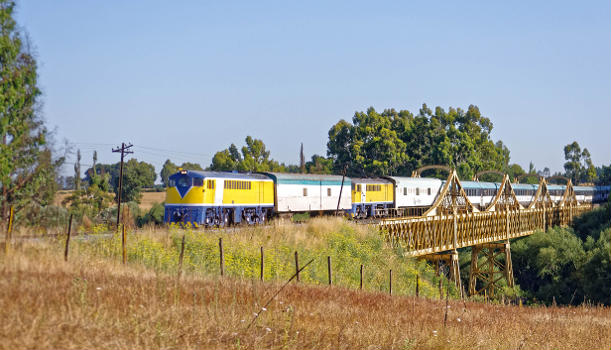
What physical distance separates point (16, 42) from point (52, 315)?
62.8 ft

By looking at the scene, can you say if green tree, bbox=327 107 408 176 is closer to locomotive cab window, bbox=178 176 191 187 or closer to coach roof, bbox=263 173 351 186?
coach roof, bbox=263 173 351 186

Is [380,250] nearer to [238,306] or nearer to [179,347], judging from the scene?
[238,306]

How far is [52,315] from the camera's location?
364 inches

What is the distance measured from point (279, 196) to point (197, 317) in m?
27.4

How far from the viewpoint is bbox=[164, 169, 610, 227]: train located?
3219 cm

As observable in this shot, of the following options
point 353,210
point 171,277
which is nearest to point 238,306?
point 171,277

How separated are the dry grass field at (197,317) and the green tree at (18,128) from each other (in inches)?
419

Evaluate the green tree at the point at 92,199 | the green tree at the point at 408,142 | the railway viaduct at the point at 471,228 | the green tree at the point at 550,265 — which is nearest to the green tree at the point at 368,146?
the green tree at the point at 408,142

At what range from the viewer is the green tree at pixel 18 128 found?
22.8 meters

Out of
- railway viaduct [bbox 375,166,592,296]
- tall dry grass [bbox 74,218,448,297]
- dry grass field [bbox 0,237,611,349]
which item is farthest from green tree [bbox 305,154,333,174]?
dry grass field [bbox 0,237,611,349]

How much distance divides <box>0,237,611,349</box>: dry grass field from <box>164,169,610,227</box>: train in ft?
44.3

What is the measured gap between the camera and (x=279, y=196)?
37875 mm

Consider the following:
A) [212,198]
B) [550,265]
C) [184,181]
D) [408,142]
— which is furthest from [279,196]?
[408,142]

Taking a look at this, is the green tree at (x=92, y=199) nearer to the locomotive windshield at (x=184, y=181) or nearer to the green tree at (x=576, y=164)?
the locomotive windshield at (x=184, y=181)
